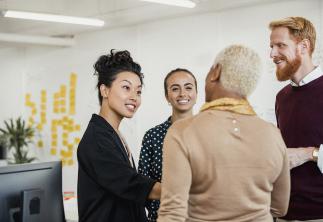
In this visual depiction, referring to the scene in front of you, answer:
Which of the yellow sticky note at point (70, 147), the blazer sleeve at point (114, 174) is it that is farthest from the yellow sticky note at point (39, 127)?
the blazer sleeve at point (114, 174)

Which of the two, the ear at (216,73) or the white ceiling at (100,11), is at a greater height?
the white ceiling at (100,11)

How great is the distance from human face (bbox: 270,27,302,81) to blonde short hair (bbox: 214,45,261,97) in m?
0.79

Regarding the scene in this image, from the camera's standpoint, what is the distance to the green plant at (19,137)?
25.6 feet

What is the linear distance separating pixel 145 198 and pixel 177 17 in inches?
179

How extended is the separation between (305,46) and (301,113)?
1.17 feet

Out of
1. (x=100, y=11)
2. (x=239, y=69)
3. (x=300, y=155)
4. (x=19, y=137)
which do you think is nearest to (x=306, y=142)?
(x=300, y=155)

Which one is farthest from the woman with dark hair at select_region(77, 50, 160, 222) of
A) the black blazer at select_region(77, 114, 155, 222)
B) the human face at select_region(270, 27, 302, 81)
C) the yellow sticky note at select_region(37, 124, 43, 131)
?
the yellow sticky note at select_region(37, 124, 43, 131)

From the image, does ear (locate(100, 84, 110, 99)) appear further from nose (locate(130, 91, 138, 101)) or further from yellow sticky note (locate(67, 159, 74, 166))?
yellow sticky note (locate(67, 159, 74, 166))

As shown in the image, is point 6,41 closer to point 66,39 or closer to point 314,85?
point 66,39

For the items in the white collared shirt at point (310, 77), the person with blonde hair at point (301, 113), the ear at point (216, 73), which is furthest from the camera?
the white collared shirt at point (310, 77)

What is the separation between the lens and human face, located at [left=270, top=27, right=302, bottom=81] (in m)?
2.29

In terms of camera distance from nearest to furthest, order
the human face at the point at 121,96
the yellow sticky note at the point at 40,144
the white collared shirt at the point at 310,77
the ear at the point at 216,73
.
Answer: the ear at the point at 216,73
the human face at the point at 121,96
the white collared shirt at the point at 310,77
the yellow sticky note at the point at 40,144

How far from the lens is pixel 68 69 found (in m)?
7.39

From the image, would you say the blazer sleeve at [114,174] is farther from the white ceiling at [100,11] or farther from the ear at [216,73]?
the white ceiling at [100,11]
